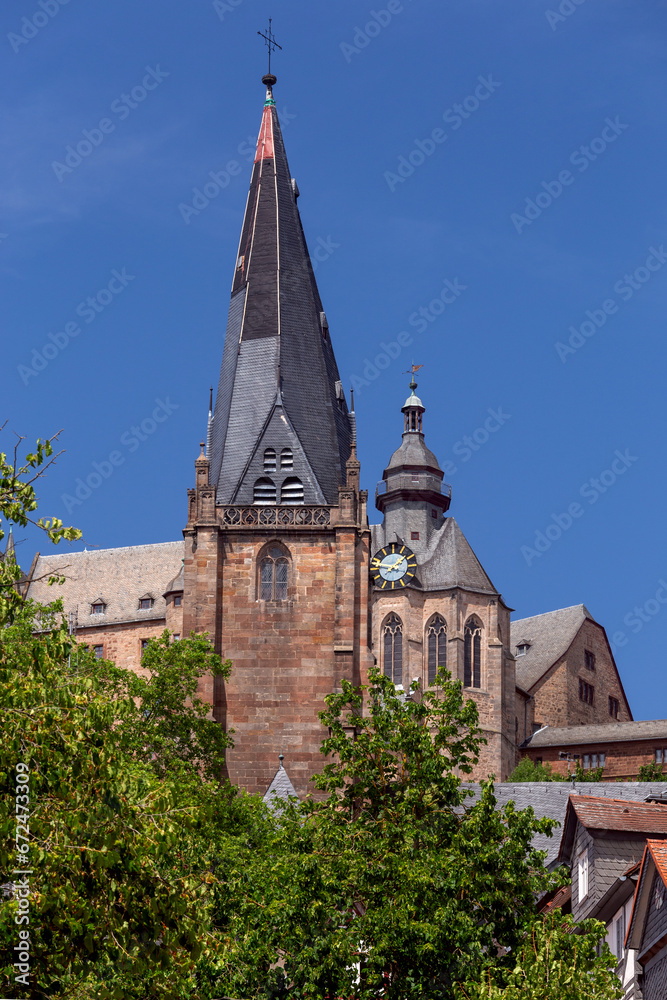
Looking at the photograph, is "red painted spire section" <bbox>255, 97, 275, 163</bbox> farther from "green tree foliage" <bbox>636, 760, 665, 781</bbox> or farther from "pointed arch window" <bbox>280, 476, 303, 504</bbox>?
"green tree foliage" <bbox>636, 760, 665, 781</bbox>

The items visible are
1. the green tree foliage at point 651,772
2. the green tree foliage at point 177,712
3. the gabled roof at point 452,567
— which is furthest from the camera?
the gabled roof at point 452,567

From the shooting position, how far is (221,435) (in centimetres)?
6850

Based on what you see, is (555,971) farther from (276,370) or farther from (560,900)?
(276,370)

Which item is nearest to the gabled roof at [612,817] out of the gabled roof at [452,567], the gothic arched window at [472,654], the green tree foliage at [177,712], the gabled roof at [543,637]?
the green tree foliage at [177,712]

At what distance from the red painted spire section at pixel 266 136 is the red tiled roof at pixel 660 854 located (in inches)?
2057

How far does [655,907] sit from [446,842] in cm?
398

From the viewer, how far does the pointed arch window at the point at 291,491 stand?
215 feet

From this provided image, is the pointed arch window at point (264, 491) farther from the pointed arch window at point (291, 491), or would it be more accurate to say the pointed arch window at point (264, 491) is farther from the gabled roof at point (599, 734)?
the gabled roof at point (599, 734)

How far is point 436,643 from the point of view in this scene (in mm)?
100438

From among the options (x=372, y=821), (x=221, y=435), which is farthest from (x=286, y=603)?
(x=372, y=821)

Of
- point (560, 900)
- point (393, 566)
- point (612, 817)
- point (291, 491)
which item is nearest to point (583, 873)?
point (612, 817)

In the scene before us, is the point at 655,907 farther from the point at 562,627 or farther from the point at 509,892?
the point at 562,627

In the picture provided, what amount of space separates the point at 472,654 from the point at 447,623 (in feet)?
7.63

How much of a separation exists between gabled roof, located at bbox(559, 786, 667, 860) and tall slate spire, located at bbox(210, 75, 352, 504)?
110 feet
